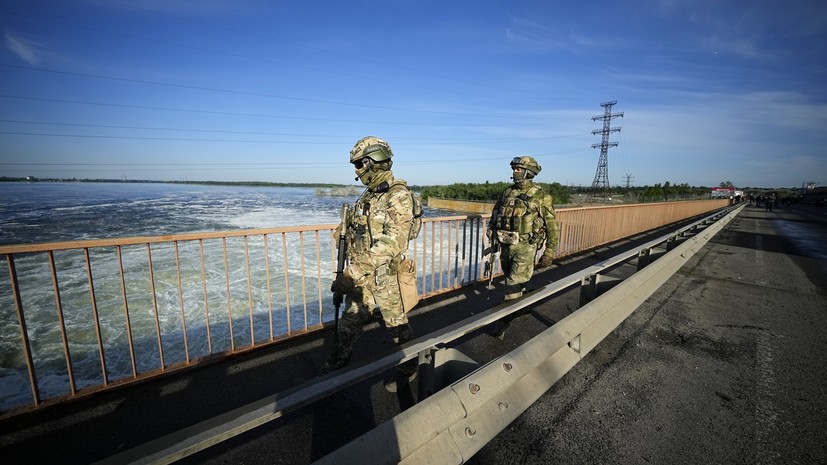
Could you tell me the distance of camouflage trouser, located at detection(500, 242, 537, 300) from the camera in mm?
3788

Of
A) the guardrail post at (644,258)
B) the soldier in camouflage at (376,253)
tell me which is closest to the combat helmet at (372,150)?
the soldier in camouflage at (376,253)

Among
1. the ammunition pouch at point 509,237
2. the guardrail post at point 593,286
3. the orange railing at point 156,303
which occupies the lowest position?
the orange railing at point 156,303

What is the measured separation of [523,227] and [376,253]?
6.25 ft

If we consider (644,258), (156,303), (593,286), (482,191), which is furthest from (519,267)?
(482,191)

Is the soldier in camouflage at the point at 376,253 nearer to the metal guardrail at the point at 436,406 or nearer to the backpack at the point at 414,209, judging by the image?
the backpack at the point at 414,209

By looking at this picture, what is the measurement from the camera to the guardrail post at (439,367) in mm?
1977

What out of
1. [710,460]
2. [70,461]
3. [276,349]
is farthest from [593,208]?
[70,461]

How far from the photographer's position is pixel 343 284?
2.66 meters

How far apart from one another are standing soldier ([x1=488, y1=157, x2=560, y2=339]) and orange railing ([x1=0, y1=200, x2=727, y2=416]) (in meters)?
0.57

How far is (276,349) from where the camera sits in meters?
3.41

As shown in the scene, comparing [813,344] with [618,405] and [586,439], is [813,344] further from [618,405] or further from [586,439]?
[586,439]

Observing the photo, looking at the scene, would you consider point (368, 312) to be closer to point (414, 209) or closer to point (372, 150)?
point (414, 209)

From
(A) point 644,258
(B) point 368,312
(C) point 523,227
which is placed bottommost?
(A) point 644,258

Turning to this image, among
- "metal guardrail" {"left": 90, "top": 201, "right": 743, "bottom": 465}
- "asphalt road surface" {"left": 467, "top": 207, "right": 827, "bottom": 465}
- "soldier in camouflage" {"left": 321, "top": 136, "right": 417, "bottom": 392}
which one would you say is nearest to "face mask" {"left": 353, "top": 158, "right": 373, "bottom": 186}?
"soldier in camouflage" {"left": 321, "top": 136, "right": 417, "bottom": 392}
